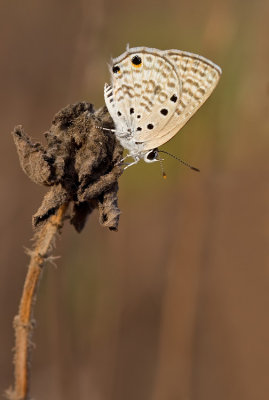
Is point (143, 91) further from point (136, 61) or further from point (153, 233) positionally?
point (153, 233)

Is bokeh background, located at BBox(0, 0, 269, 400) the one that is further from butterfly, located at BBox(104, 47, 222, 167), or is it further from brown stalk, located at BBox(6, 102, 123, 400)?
brown stalk, located at BBox(6, 102, 123, 400)

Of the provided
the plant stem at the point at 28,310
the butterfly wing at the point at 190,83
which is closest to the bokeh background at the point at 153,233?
the butterfly wing at the point at 190,83

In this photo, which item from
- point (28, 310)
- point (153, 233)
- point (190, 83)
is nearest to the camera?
point (28, 310)

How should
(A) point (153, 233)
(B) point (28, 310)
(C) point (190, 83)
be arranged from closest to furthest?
(B) point (28, 310)
(C) point (190, 83)
(A) point (153, 233)

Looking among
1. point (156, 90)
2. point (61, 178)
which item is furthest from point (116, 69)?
point (61, 178)

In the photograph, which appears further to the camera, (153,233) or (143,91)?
(153,233)

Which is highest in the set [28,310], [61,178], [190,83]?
[190,83]
